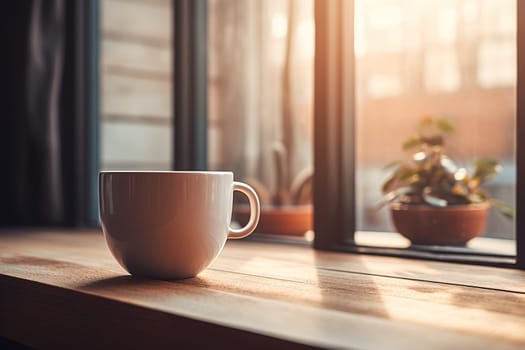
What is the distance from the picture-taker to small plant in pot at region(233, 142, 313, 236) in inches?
52.1

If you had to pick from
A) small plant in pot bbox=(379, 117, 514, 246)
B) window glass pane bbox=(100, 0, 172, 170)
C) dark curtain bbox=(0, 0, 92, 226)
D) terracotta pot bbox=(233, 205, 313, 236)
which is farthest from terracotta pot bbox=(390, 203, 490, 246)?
window glass pane bbox=(100, 0, 172, 170)

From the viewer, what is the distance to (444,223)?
1019mm

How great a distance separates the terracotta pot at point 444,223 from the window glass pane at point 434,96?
3 cm

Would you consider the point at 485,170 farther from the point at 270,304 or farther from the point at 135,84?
the point at 135,84

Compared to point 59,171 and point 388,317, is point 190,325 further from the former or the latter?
point 59,171

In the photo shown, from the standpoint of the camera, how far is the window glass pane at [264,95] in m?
1.54

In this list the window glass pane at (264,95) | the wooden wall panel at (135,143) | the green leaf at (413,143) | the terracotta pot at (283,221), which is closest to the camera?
the green leaf at (413,143)

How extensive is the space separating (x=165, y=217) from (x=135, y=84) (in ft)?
4.00

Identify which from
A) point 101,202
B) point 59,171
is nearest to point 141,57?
point 59,171

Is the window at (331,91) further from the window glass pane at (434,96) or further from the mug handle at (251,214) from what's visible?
the mug handle at (251,214)

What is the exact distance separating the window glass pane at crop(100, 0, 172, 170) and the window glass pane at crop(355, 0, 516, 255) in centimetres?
63

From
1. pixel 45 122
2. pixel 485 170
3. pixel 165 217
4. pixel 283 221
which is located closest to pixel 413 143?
pixel 485 170

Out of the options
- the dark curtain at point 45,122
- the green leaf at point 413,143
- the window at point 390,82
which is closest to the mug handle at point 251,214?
the window at point 390,82

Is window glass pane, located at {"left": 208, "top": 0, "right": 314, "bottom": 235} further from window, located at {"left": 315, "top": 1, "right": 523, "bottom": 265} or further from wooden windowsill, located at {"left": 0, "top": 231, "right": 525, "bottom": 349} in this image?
wooden windowsill, located at {"left": 0, "top": 231, "right": 525, "bottom": 349}
